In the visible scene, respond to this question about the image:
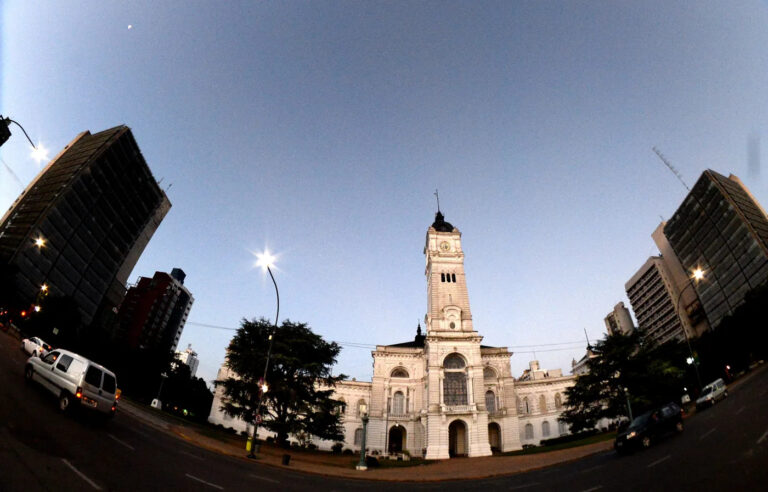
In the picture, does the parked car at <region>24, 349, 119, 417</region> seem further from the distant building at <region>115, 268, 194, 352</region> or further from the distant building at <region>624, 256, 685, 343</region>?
the distant building at <region>624, 256, 685, 343</region>

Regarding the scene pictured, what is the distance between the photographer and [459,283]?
60594 mm

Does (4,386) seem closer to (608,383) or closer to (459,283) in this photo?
(608,383)

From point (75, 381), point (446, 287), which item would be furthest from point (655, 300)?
point (75, 381)

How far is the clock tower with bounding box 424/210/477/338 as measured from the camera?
2228 inches

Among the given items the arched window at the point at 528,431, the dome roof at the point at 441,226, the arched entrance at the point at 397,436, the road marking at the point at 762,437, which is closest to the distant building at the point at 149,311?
Result: the arched entrance at the point at 397,436

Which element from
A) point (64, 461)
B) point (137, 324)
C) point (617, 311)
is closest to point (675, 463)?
point (64, 461)

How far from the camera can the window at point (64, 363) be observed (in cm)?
1396

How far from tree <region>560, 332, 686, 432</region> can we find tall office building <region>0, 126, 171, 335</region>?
81982 millimetres

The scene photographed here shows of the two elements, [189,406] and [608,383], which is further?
[189,406]

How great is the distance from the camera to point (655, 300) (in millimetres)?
128750

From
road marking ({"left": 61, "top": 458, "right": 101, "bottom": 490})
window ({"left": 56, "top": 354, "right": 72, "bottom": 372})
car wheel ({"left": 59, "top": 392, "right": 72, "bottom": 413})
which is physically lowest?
road marking ({"left": 61, "top": 458, "right": 101, "bottom": 490})

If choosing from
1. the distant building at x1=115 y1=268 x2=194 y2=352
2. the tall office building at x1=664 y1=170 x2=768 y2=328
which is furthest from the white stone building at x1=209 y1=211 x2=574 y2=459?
the distant building at x1=115 y1=268 x2=194 y2=352

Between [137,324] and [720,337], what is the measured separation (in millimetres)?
162225

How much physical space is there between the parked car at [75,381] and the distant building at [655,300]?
5532 inches
